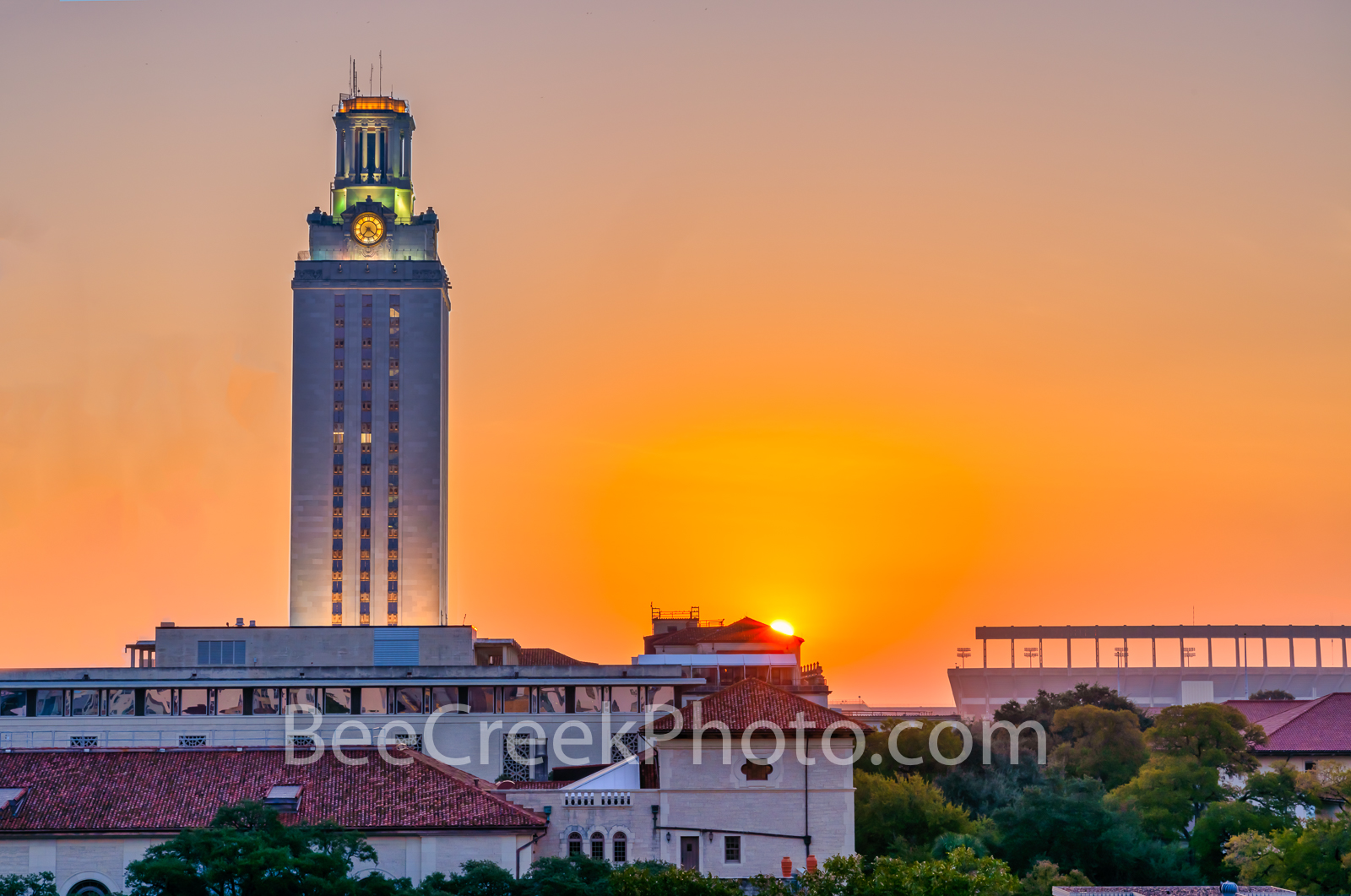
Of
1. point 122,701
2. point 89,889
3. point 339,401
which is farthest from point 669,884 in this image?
point 339,401

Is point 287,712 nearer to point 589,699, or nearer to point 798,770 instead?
point 589,699

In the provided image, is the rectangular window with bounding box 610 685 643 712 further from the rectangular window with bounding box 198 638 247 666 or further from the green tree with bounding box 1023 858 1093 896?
the rectangular window with bounding box 198 638 247 666

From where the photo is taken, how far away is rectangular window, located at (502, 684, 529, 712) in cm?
9931

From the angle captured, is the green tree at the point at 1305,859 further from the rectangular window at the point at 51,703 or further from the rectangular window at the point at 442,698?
the rectangular window at the point at 51,703

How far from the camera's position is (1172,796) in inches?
3637

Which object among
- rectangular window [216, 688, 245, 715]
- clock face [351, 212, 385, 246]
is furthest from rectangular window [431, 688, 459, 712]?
clock face [351, 212, 385, 246]

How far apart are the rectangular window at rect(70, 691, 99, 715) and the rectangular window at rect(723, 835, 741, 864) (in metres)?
41.2

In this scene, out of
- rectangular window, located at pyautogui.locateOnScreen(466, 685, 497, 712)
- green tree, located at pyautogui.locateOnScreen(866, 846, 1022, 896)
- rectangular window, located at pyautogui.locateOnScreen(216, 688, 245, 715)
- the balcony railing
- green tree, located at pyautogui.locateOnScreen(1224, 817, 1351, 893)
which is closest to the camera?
green tree, located at pyautogui.locateOnScreen(866, 846, 1022, 896)

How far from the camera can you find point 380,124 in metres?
200

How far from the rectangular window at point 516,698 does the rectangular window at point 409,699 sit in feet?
Result: 15.0

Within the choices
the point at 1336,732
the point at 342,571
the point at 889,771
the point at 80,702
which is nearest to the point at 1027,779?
the point at 889,771

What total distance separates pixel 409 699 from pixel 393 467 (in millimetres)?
86271

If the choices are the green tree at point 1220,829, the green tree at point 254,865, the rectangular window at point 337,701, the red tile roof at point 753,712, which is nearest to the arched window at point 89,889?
the green tree at point 254,865

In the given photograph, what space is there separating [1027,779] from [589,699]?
27.7 m
